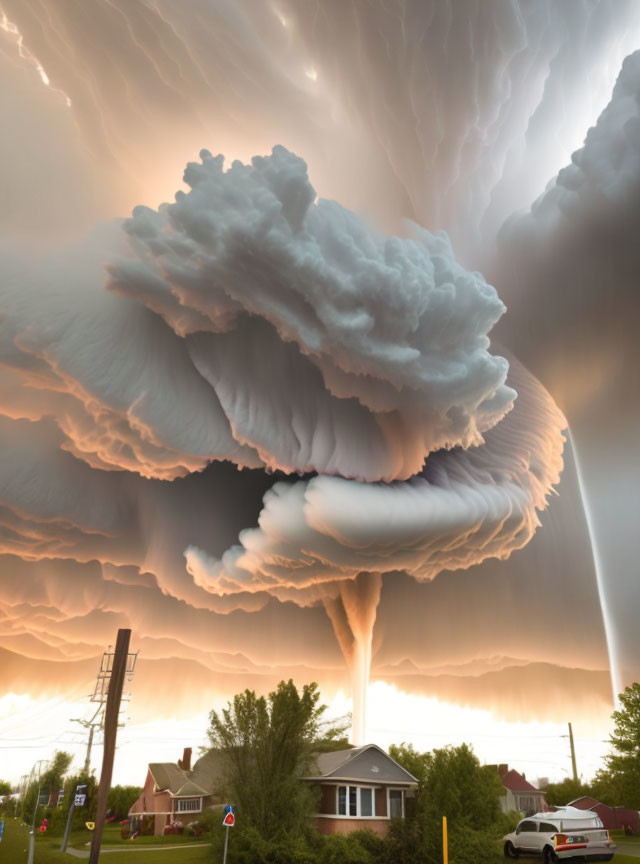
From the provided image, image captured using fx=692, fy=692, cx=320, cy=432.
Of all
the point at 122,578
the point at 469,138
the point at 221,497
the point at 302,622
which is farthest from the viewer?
the point at 302,622

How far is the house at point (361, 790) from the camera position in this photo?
17219 millimetres

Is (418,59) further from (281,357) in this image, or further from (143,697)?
(143,697)

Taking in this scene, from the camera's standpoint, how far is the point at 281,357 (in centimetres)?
1478

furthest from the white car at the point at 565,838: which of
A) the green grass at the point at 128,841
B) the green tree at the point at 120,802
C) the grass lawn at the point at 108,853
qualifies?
the green tree at the point at 120,802

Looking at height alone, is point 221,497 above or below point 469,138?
below

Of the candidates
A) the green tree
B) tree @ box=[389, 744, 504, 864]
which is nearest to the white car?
tree @ box=[389, 744, 504, 864]

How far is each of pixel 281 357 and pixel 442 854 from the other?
11.1 m

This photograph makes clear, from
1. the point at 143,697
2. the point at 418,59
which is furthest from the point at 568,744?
the point at 418,59

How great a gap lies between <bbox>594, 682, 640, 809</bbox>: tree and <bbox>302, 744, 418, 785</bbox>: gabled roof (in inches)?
377

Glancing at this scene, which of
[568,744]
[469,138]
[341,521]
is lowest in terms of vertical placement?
[568,744]

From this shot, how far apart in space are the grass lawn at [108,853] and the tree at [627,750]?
14.5 meters

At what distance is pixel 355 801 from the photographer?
17609 mm

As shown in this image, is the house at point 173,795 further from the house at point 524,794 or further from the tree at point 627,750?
the tree at point 627,750

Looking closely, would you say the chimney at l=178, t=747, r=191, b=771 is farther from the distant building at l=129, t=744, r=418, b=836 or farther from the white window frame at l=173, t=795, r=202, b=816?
the distant building at l=129, t=744, r=418, b=836
